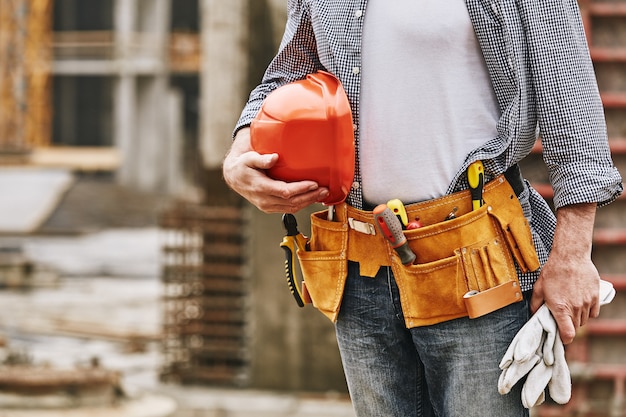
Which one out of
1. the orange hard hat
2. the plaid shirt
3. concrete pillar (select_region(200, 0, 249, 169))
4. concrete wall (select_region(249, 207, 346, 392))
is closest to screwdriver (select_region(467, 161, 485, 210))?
the plaid shirt

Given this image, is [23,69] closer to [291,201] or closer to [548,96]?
[291,201]

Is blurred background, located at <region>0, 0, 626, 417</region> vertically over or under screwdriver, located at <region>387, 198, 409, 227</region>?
under

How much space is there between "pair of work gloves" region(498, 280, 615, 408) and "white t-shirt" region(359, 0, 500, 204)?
38 centimetres

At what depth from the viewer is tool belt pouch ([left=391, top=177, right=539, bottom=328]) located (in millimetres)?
2377

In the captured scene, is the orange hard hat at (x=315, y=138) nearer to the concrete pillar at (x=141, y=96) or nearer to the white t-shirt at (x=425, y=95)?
the white t-shirt at (x=425, y=95)

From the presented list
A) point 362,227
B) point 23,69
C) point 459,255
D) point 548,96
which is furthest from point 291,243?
point 23,69

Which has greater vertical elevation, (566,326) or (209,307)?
(566,326)

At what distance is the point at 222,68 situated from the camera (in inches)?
303

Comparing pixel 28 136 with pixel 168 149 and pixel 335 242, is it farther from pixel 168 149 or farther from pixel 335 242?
pixel 335 242

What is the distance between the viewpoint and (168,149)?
33.6 metres

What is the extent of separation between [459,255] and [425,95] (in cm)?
38

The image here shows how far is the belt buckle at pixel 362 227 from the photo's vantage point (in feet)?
8.15

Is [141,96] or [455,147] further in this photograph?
[141,96]

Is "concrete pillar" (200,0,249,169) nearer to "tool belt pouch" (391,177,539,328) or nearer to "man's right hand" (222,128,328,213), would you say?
"man's right hand" (222,128,328,213)
